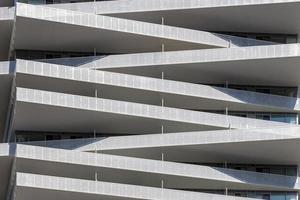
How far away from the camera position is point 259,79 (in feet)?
374

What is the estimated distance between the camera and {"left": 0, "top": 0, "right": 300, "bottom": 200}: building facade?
108500 millimetres

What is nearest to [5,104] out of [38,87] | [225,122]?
[38,87]

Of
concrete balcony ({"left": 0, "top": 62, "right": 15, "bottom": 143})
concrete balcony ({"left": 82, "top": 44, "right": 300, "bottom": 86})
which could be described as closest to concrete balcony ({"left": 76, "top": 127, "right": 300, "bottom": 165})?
concrete balcony ({"left": 82, "top": 44, "right": 300, "bottom": 86})

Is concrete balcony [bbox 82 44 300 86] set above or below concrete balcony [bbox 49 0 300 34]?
below

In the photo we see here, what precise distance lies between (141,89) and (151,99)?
4.14 feet

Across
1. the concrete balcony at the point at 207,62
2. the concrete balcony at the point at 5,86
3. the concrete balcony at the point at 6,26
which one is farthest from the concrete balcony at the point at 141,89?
the concrete balcony at the point at 6,26

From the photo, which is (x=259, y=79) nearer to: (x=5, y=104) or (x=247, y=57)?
(x=247, y=57)

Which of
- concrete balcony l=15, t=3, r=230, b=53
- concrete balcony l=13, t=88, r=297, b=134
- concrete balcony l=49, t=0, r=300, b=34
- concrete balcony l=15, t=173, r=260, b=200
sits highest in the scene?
concrete balcony l=49, t=0, r=300, b=34

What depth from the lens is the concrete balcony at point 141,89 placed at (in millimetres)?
110312

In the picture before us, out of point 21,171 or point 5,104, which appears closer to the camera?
point 21,171

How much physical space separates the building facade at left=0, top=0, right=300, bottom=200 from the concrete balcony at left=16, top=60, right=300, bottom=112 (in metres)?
0.08

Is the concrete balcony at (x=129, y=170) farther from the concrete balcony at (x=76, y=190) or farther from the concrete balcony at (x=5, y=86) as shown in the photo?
the concrete balcony at (x=5, y=86)

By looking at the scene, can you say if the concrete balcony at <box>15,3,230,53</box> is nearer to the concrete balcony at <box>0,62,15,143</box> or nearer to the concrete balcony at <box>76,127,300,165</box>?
the concrete balcony at <box>0,62,15,143</box>

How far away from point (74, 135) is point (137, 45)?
637 centimetres
